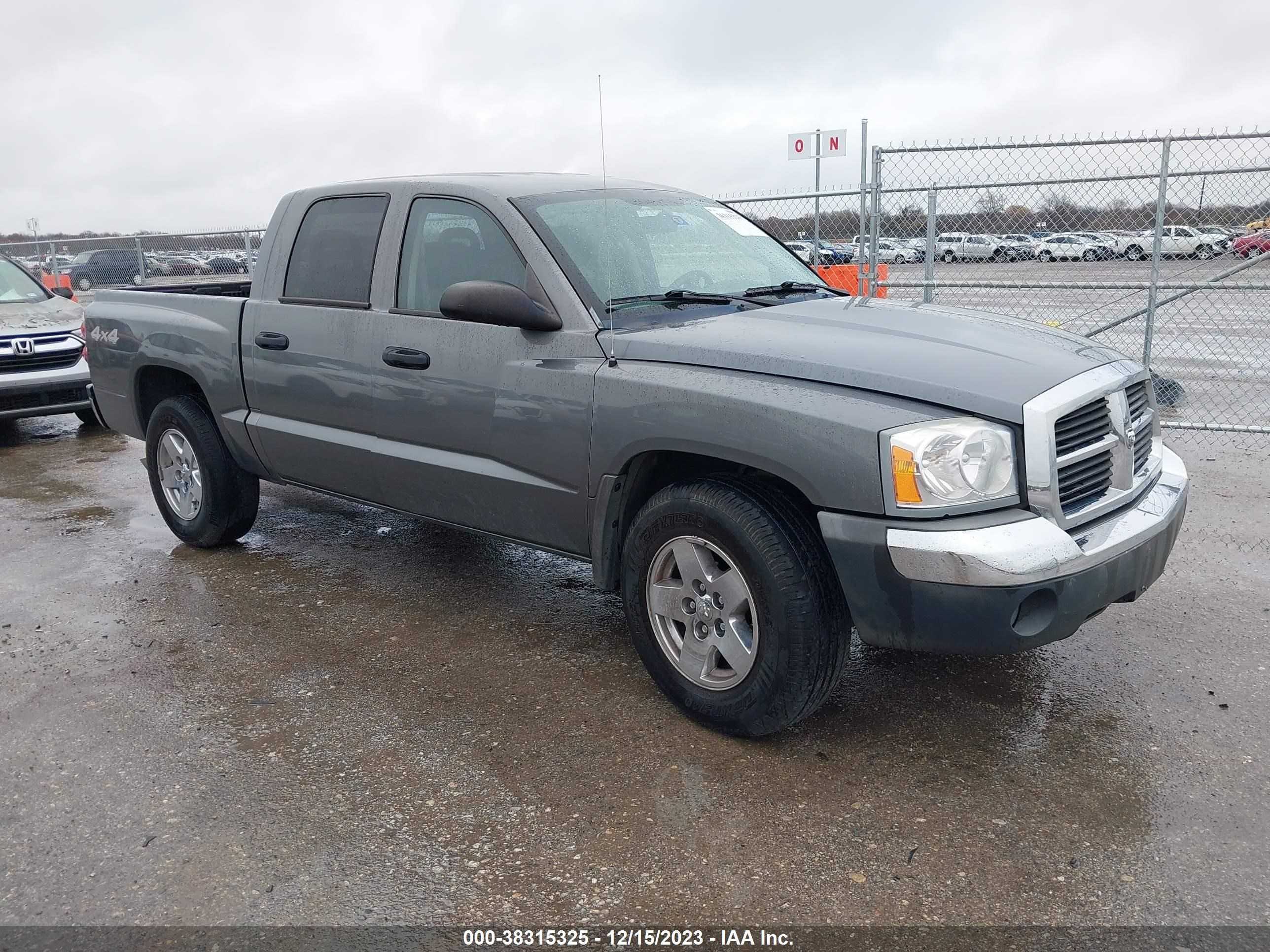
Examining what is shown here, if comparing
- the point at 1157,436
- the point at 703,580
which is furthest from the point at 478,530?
the point at 1157,436

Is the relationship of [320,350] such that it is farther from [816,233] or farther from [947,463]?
[816,233]

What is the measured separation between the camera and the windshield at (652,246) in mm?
3871

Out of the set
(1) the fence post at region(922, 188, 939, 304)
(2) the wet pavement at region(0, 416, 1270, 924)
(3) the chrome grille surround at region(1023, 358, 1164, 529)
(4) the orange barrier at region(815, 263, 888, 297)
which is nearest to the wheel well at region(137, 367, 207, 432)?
(2) the wet pavement at region(0, 416, 1270, 924)

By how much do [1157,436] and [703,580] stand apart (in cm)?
193

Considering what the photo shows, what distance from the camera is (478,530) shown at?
4.18m

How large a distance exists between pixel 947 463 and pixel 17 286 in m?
10.1

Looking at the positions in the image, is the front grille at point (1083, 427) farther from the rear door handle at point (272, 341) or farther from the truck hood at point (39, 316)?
the truck hood at point (39, 316)

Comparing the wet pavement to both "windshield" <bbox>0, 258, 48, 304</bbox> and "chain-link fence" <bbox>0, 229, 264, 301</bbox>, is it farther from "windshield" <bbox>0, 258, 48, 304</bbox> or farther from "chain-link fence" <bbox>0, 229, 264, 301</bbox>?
"chain-link fence" <bbox>0, 229, 264, 301</bbox>

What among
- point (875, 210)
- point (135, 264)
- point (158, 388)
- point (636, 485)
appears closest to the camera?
point (636, 485)

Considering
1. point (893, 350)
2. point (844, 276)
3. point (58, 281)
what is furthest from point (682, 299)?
point (58, 281)

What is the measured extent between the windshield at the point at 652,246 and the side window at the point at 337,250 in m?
0.82

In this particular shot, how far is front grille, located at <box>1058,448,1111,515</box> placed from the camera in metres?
3.06

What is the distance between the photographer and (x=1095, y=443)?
10.6 ft

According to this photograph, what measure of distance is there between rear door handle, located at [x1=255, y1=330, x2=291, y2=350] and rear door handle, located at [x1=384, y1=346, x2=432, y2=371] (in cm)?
73
